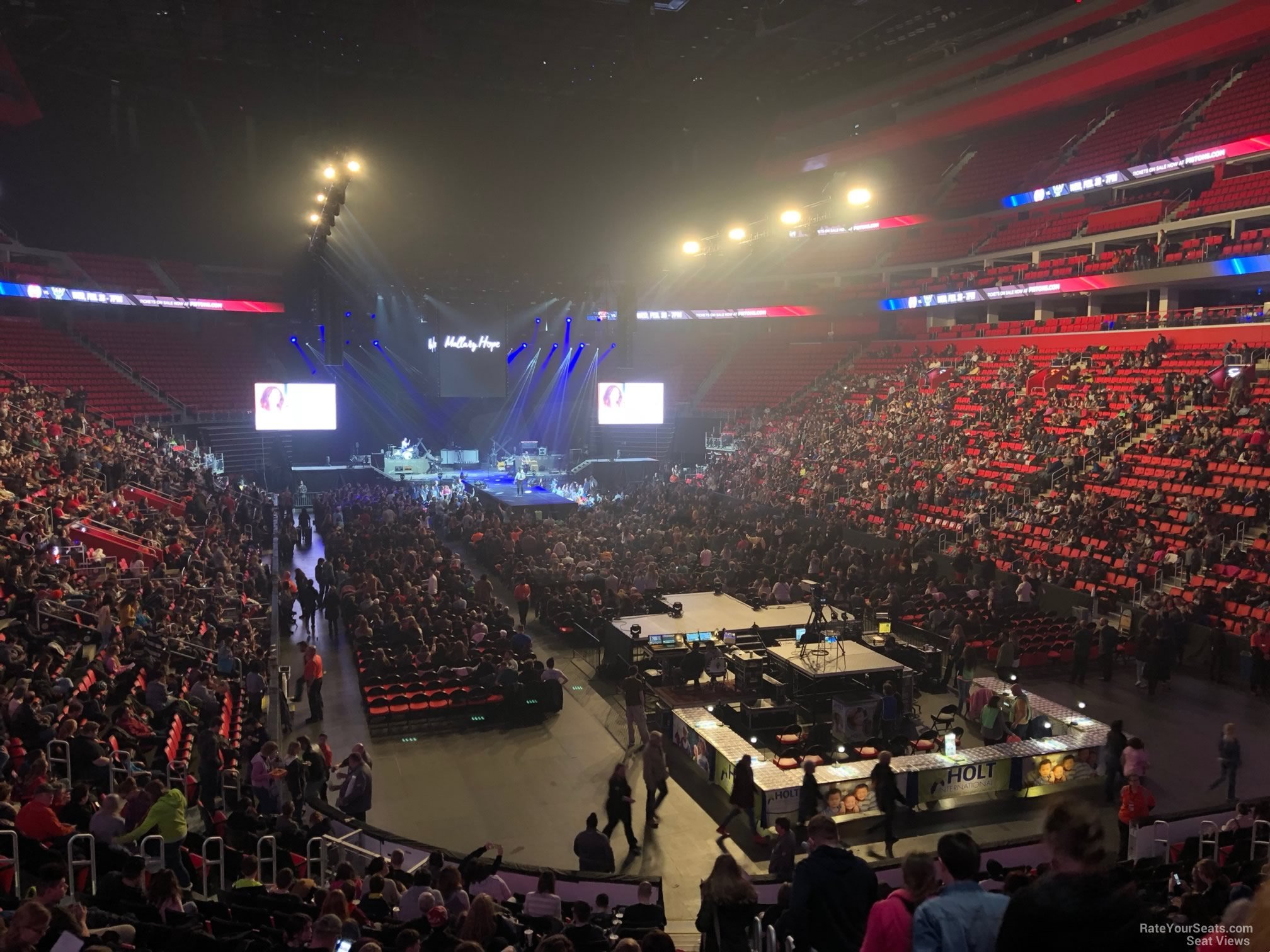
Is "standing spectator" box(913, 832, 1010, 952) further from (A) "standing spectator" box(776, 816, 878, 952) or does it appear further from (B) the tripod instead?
(B) the tripod

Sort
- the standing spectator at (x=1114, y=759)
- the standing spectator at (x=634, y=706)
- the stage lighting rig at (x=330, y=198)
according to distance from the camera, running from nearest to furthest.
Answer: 1. the standing spectator at (x=1114, y=759)
2. the standing spectator at (x=634, y=706)
3. the stage lighting rig at (x=330, y=198)

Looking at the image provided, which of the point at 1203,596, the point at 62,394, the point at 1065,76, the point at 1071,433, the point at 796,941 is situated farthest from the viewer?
the point at 1065,76

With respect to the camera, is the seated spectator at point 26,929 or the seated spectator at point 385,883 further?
the seated spectator at point 385,883

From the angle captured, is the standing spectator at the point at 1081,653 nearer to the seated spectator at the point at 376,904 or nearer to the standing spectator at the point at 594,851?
the standing spectator at the point at 594,851

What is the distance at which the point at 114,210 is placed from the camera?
3022 cm

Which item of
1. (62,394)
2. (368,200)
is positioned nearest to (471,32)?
(368,200)

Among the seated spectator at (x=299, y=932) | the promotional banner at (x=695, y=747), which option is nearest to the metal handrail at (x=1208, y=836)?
the promotional banner at (x=695, y=747)

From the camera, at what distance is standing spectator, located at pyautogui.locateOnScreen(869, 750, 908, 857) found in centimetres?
945

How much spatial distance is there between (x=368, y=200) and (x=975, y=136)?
82.0ft

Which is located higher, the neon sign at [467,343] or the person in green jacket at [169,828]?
the neon sign at [467,343]

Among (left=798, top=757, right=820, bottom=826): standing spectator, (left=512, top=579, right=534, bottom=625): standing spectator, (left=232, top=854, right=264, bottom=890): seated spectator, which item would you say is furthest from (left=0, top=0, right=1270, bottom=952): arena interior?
(left=512, top=579, right=534, bottom=625): standing spectator

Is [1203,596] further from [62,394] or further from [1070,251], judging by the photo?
[62,394]

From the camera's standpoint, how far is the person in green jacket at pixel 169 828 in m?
7.34

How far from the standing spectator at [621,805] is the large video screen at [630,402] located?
26649mm
